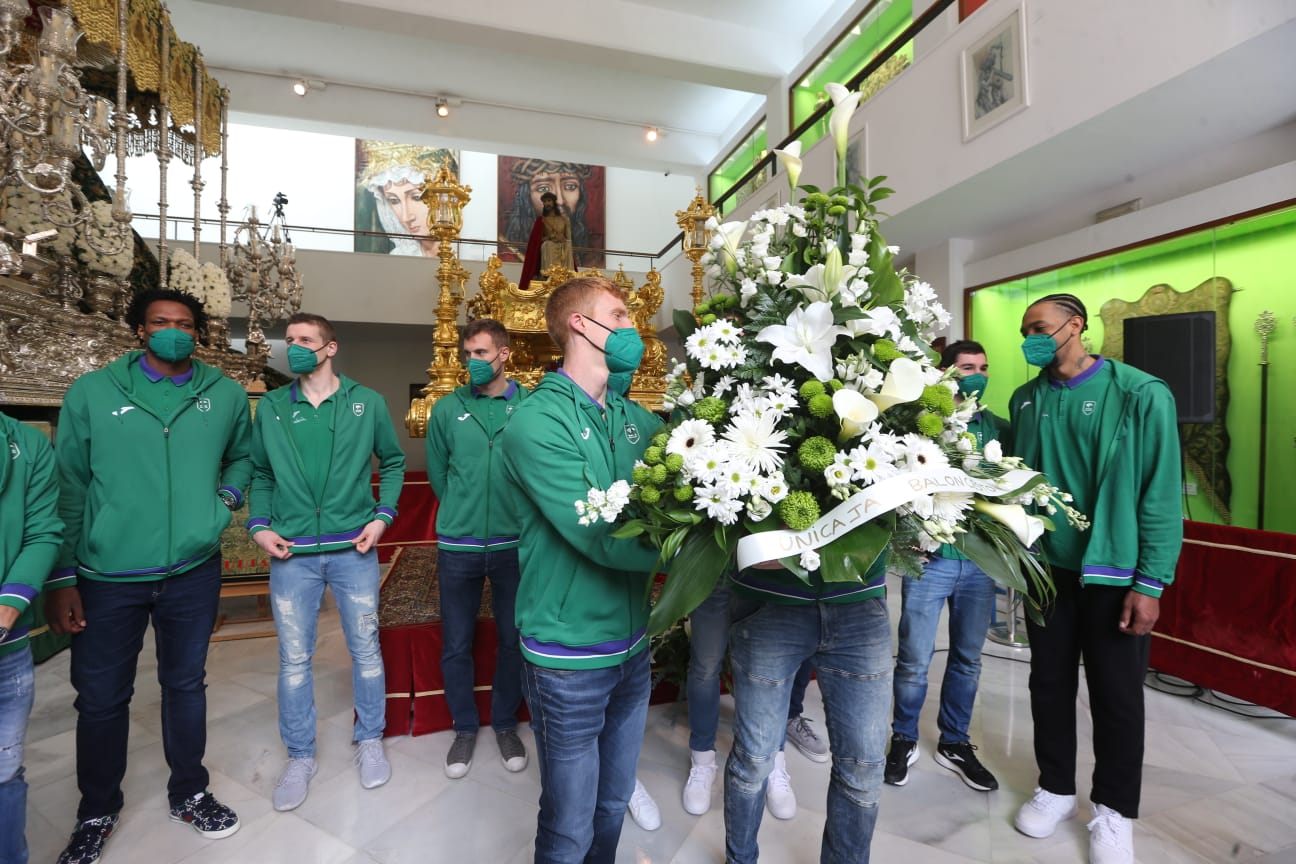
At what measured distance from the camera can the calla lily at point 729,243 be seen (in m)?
1.54

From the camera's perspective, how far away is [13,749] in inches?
63.9

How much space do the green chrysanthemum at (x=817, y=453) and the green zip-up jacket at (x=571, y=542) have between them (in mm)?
379

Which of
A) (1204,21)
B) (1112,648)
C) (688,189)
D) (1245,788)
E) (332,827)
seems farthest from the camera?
(688,189)

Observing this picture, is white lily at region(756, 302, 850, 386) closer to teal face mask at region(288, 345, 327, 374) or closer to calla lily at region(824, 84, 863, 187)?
calla lily at region(824, 84, 863, 187)

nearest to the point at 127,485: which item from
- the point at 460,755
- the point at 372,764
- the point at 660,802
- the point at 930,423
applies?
the point at 372,764

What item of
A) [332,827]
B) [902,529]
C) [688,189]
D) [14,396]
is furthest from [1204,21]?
[688,189]

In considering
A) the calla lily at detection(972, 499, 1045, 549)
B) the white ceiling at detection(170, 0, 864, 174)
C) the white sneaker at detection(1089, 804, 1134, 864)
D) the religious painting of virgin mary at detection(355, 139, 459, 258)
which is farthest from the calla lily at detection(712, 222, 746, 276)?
the religious painting of virgin mary at detection(355, 139, 459, 258)

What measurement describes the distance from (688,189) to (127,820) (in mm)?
13729

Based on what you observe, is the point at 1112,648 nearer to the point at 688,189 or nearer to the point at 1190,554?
the point at 1190,554

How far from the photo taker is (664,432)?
130 centimetres

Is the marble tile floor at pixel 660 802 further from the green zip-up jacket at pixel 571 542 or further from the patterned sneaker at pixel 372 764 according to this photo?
the green zip-up jacket at pixel 571 542

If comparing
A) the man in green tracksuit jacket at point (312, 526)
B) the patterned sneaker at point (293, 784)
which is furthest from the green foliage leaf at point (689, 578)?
the patterned sneaker at point (293, 784)

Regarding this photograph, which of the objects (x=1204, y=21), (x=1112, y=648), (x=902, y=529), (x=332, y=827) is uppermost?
(x=1204, y=21)

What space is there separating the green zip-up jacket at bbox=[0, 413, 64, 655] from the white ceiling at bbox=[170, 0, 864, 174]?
21.9ft
